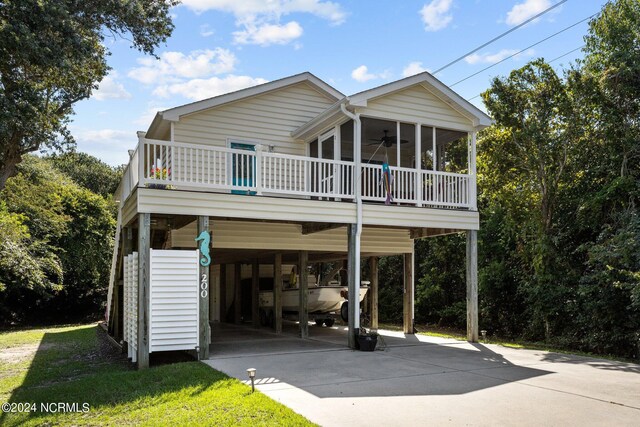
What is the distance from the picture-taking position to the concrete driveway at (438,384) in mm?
6090

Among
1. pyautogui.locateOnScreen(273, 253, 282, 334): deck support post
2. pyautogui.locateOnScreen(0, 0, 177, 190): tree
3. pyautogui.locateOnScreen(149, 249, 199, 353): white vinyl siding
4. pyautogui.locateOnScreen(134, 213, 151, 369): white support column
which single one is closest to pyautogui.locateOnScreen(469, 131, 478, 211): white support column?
pyautogui.locateOnScreen(273, 253, 282, 334): deck support post

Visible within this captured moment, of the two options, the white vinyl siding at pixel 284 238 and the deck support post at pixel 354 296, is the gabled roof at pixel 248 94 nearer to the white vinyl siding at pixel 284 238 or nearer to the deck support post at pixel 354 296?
the white vinyl siding at pixel 284 238

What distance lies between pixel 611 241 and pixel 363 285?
6841 mm

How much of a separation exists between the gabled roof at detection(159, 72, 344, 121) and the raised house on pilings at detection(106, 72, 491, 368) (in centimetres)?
3

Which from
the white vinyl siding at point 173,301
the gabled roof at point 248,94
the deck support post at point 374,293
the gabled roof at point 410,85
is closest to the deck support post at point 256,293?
the deck support post at point 374,293

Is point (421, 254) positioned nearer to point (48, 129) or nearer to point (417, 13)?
point (417, 13)

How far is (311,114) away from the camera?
14750 millimetres

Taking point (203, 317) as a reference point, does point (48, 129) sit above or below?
above

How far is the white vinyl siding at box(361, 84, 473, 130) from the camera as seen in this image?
39.0 ft

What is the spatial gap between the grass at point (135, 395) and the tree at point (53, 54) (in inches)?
218

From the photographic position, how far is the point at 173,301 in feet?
31.7

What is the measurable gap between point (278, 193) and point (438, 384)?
19.5ft

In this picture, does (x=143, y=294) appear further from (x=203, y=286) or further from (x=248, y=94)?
(x=248, y=94)

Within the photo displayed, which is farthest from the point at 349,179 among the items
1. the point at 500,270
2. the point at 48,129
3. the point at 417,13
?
the point at 48,129
